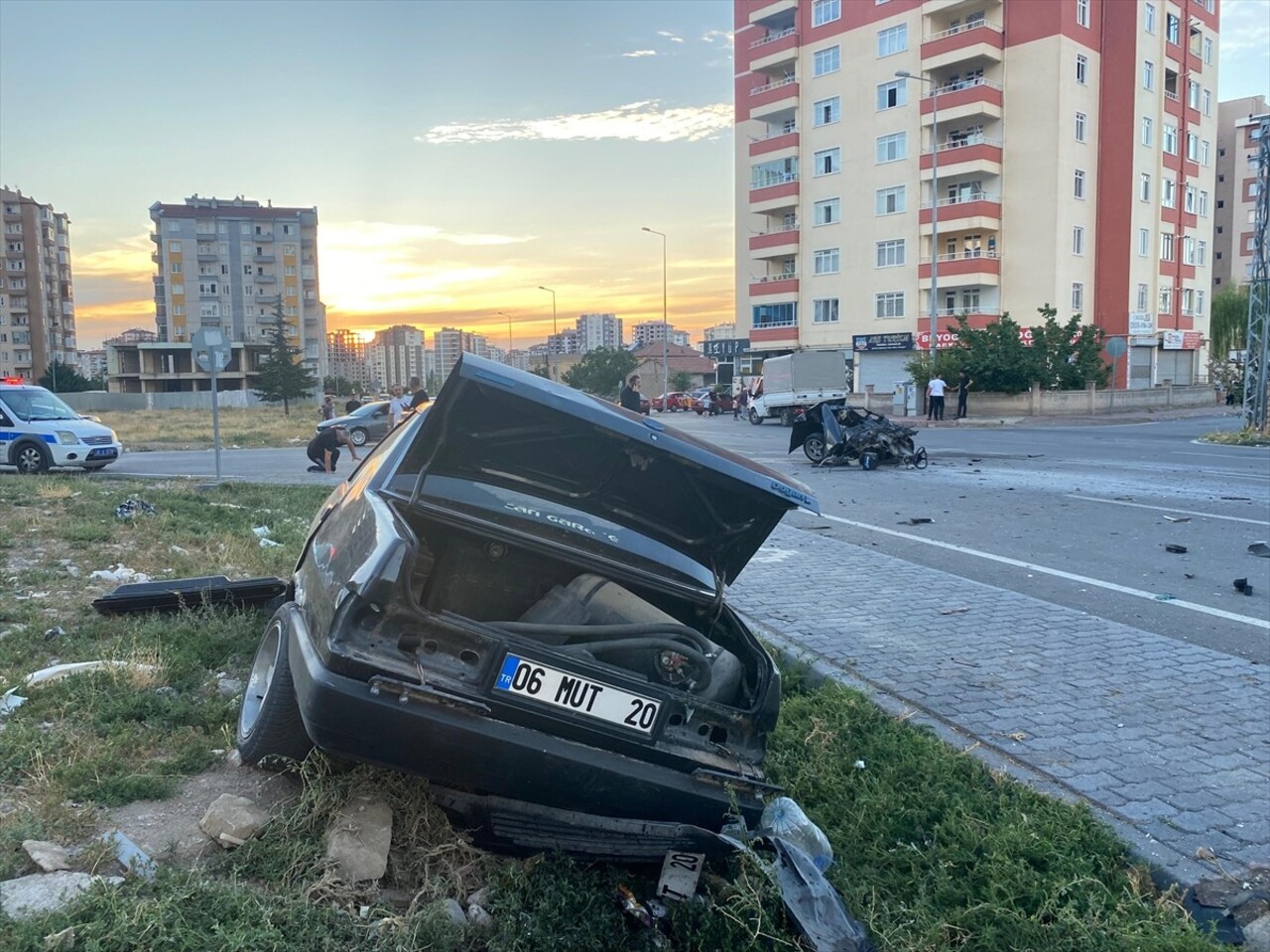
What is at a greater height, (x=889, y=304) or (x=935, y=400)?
(x=889, y=304)

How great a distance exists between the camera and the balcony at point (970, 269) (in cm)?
5078

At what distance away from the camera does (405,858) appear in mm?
3193

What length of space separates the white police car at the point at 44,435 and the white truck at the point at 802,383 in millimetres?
24480

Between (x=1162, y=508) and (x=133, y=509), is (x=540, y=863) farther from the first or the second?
(x=1162, y=508)

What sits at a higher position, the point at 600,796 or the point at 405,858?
the point at 600,796

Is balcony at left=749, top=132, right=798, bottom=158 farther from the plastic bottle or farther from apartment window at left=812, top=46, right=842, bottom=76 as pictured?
the plastic bottle

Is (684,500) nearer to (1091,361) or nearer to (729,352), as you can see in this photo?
(1091,361)

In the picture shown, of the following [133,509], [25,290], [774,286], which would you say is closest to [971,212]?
[774,286]

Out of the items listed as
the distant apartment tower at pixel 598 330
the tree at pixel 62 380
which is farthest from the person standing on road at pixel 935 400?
the distant apartment tower at pixel 598 330

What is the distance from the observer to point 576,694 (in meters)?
2.88

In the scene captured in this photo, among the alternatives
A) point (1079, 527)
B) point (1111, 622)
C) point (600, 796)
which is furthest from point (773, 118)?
point (600, 796)

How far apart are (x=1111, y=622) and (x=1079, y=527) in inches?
177

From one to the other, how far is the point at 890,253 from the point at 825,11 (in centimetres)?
1561

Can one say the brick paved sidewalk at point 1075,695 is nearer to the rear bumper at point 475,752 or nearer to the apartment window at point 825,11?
the rear bumper at point 475,752
